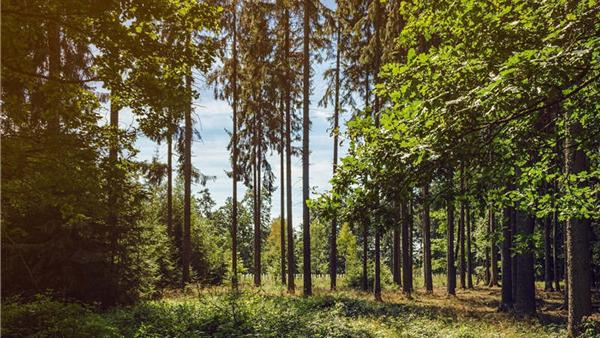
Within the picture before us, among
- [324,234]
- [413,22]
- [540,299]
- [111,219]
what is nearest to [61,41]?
[111,219]

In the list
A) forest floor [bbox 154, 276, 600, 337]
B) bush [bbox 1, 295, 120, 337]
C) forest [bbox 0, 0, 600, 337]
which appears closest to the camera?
forest [bbox 0, 0, 600, 337]

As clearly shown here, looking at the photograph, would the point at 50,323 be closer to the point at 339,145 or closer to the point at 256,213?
the point at 339,145

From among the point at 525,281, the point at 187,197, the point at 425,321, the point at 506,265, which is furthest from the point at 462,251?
A: the point at 187,197

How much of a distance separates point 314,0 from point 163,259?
14281mm

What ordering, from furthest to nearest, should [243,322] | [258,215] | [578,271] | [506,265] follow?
[258,215] → [506,265] → [578,271] → [243,322]

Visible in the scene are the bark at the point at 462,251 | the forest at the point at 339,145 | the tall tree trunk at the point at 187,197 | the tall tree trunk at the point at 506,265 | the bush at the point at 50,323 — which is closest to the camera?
the forest at the point at 339,145

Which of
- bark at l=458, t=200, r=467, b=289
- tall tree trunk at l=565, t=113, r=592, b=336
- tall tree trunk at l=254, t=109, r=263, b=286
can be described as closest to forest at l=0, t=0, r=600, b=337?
tall tree trunk at l=565, t=113, r=592, b=336

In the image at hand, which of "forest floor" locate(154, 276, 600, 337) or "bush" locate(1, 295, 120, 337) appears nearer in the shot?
"bush" locate(1, 295, 120, 337)

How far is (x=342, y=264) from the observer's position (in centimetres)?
6812

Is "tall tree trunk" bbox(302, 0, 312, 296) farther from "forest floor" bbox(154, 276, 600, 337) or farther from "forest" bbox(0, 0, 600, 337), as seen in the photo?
"forest floor" bbox(154, 276, 600, 337)

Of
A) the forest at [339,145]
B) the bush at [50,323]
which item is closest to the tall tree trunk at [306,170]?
the forest at [339,145]

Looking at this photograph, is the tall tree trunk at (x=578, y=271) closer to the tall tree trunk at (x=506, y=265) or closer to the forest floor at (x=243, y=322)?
the forest floor at (x=243, y=322)

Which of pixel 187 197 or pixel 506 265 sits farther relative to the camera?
pixel 187 197

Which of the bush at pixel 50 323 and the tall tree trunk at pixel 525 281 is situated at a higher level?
the bush at pixel 50 323
